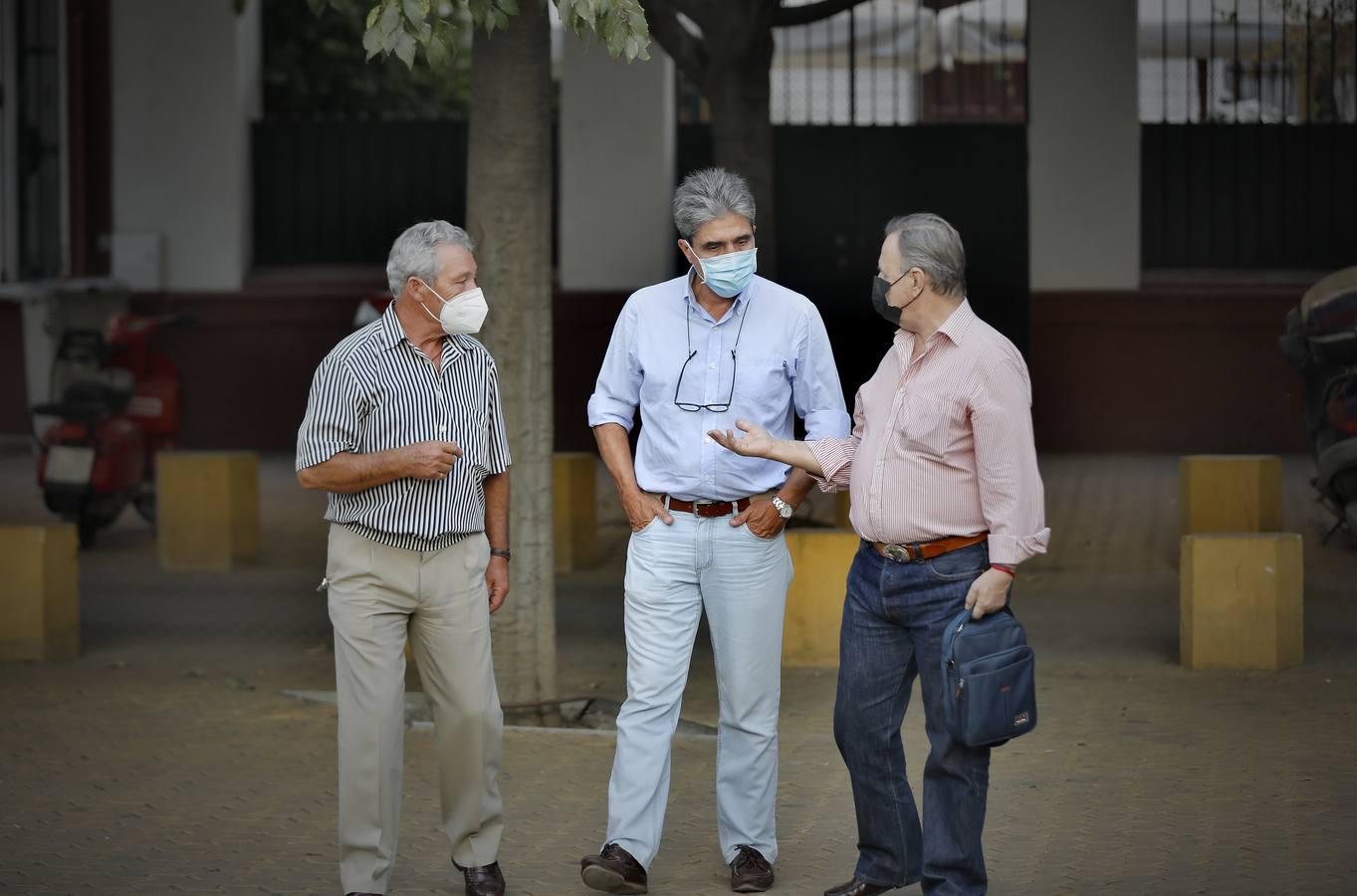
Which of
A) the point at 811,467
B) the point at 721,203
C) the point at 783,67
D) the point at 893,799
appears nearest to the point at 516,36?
the point at 721,203

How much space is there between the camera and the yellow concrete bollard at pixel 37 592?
8383 mm

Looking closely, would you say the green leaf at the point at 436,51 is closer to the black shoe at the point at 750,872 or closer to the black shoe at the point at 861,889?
the black shoe at the point at 750,872

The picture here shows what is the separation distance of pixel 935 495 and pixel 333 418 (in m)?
1.52

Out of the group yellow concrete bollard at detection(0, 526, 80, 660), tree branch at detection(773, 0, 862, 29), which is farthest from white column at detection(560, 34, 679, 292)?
yellow concrete bollard at detection(0, 526, 80, 660)

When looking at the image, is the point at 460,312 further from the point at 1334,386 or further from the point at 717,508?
the point at 1334,386

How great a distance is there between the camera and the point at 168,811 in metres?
6.09

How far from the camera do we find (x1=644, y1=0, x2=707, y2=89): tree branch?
416 inches

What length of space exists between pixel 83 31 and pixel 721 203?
13.1 metres

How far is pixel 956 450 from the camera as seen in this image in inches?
183

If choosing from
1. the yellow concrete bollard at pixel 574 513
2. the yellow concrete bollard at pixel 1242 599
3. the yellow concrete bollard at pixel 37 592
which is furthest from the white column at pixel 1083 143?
the yellow concrete bollard at pixel 37 592

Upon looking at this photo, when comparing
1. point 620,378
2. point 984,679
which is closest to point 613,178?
point 620,378

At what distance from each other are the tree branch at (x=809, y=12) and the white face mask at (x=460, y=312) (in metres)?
6.47

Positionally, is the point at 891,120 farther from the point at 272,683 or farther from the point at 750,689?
the point at 750,689

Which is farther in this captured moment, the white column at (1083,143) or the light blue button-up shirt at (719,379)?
the white column at (1083,143)
